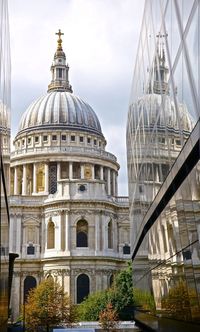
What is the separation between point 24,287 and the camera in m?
74.9

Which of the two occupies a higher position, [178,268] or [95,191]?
[95,191]

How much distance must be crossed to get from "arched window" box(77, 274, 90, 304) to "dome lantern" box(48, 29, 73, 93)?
142 feet

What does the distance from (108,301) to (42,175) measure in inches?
1123

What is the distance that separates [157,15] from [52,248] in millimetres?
62099

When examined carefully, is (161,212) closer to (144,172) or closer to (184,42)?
(144,172)

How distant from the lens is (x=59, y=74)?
346ft

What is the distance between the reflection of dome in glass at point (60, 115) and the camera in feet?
307

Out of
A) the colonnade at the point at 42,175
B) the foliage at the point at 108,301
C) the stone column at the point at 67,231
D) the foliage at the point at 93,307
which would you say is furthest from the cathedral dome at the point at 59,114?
the foliage at the point at 93,307

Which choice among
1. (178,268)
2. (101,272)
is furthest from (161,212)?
(101,272)

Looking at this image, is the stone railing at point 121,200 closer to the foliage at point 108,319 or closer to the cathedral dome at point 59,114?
the cathedral dome at point 59,114

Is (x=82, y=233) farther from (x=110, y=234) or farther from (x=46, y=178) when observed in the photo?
(x=46, y=178)

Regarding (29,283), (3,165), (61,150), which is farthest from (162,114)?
(61,150)

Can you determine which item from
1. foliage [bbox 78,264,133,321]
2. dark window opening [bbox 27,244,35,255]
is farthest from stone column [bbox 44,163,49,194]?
foliage [bbox 78,264,133,321]

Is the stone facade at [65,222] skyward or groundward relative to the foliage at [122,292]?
skyward
